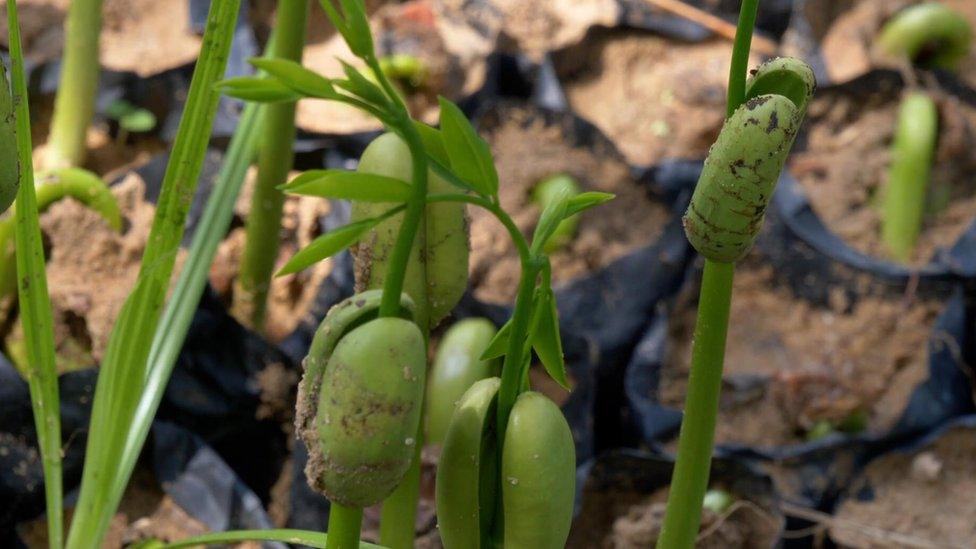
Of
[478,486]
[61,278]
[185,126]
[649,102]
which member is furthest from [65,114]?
[478,486]

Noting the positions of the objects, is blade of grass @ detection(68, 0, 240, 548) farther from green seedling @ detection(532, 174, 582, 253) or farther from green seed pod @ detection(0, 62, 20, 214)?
green seedling @ detection(532, 174, 582, 253)

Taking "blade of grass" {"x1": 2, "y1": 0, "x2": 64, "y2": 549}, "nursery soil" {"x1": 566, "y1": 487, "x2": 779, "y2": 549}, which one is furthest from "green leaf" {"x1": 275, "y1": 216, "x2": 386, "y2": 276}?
"nursery soil" {"x1": 566, "y1": 487, "x2": 779, "y2": 549}

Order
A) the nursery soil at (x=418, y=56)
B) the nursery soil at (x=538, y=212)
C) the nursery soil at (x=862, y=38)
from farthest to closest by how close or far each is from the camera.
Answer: the nursery soil at (x=862, y=38) < the nursery soil at (x=418, y=56) < the nursery soil at (x=538, y=212)

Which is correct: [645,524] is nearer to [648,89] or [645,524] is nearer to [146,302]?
[146,302]

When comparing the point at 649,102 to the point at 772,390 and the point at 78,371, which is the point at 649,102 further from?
Result: the point at 78,371

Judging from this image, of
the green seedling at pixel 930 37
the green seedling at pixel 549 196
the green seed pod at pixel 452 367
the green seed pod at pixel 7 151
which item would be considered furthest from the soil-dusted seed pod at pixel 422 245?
the green seedling at pixel 930 37

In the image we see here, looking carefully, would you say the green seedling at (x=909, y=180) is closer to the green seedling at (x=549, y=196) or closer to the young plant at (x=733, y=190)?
the green seedling at (x=549, y=196)
